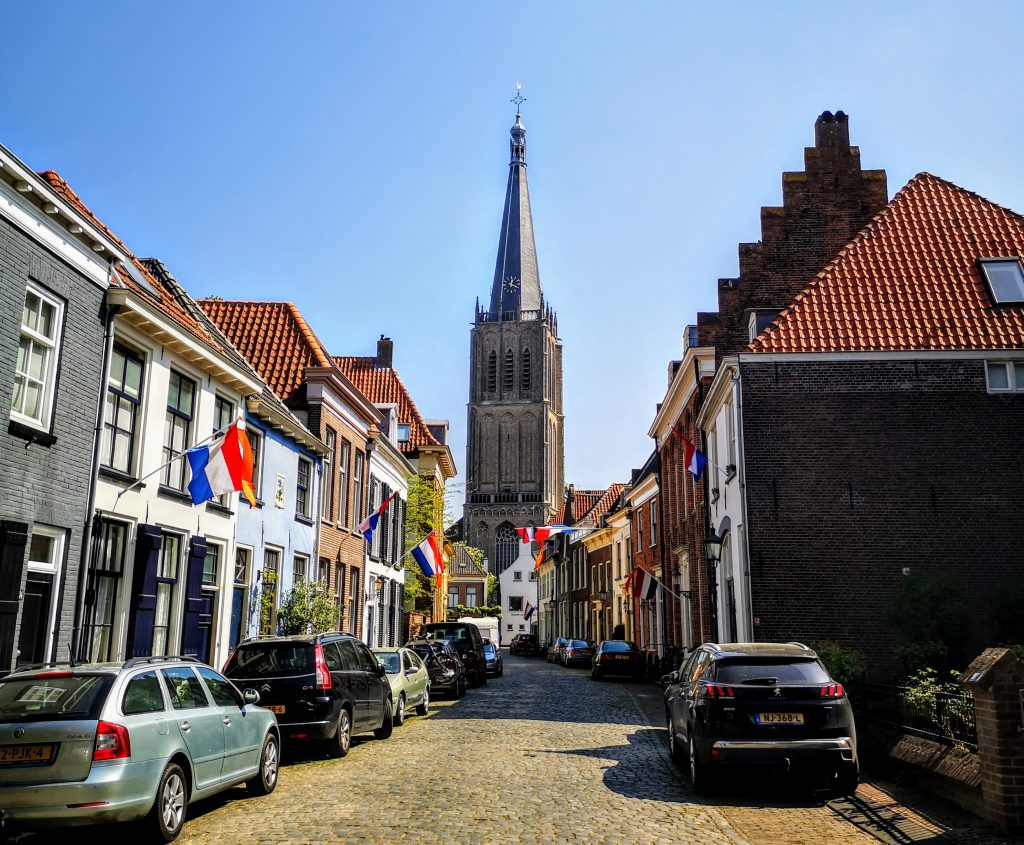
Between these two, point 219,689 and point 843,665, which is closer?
point 219,689

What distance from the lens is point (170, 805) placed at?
8.07 metres

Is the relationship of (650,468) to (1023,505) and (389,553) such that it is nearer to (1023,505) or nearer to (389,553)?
(389,553)

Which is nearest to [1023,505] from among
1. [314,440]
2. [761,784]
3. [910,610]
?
[910,610]

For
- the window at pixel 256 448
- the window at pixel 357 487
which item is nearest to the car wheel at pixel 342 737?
the window at pixel 256 448

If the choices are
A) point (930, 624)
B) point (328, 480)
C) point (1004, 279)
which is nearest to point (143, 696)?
point (930, 624)

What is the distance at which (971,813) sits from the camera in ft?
29.0

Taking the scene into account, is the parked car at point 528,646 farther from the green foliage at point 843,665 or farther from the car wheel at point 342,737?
the car wheel at point 342,737

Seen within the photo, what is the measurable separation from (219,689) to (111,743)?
7.69ft

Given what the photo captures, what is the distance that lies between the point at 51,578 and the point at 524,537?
90.3ft

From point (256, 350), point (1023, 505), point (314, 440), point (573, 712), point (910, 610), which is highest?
point (256, 350)

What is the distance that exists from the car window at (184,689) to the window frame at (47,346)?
4.46m

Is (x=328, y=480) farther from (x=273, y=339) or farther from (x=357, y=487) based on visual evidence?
(x=273, y=339)

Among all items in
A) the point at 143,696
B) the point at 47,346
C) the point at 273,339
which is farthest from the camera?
the point at 273,339

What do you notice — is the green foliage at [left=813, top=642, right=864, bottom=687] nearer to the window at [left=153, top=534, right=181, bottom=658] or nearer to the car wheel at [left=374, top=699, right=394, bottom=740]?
the car wheel at [left=374, top=699, right=394, bottom=740]
